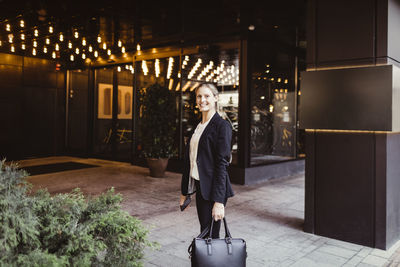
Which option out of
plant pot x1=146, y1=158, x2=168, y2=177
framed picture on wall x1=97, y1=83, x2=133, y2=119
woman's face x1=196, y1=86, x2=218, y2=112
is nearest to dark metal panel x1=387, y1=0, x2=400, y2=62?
woman's face x1=196, y1=86, x2=218, y2=112

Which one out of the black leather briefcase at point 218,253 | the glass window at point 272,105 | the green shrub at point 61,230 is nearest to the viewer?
the green shrub at point 61,230

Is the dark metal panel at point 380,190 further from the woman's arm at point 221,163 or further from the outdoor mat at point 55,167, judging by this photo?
the outdoor mat at point 55,167

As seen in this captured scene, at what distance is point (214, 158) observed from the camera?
2994mm

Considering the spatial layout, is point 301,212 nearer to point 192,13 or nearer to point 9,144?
point 192,13

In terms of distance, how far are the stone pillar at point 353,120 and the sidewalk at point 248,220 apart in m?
0.34

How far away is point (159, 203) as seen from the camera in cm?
666

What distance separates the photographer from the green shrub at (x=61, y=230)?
1.66 metres

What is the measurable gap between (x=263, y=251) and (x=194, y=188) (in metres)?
1.66

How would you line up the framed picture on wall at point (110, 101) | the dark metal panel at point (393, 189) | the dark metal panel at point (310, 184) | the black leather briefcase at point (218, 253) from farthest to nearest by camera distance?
1. the framed picture on wall at point (110, 101)
2. the dark metal panel at point (310, 184)
3. the dark metal panel at point (393, 189)
4. the black leather briefcase at point (218, 253)

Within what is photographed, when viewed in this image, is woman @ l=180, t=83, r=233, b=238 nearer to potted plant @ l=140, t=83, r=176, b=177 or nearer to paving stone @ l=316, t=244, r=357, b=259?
paving stone @ l=316, t=244, r=357, b=259

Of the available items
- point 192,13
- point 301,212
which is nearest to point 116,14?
point 192,13

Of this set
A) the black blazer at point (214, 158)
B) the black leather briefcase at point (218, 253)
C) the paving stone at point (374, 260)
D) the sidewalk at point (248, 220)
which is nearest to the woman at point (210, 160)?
the black blazer at point (214, 158)

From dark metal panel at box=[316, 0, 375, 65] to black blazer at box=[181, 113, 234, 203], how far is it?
2.70 meters

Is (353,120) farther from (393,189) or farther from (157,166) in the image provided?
(157,166)
